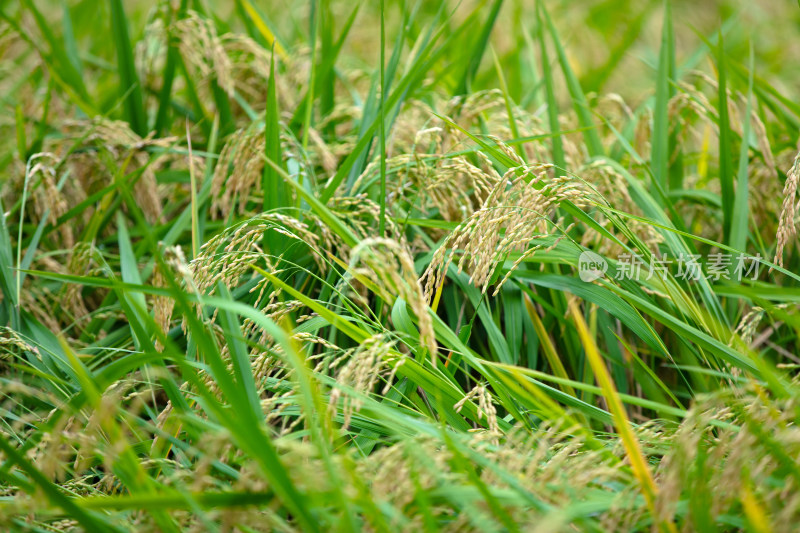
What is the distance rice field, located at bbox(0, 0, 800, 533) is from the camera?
84cm

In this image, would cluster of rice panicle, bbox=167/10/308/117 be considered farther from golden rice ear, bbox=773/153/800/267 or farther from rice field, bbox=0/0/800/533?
golden rice ear, bbox=773/153/800/267

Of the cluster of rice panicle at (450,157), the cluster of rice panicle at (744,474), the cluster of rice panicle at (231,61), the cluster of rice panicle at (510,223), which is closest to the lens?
the cluster of rice panicle at (744,474)

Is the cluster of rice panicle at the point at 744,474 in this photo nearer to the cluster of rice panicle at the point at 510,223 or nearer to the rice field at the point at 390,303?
the rice field at the point at 390,303

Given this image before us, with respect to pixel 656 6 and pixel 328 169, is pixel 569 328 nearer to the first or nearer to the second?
pixel 328 169

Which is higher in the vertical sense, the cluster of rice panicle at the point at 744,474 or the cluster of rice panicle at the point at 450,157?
the cluster of rice panicle at the point at 450,157

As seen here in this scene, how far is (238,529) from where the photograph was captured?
3.05 feet

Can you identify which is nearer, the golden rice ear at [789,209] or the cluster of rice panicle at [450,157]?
the golden rice ear at [789,209]

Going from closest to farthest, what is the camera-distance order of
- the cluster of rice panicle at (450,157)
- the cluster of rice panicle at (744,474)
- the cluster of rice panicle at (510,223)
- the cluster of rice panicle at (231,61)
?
the cluster of rice panicle at (744,474)
the cluster of rice panicle at (510,223)
the cluster of rice panicle at (450,157)
the cluster of rice panicle at (231,61)

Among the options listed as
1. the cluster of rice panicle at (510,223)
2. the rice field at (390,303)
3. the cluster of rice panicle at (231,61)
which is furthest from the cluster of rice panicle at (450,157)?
the cluster of rice panicle at (231,61)

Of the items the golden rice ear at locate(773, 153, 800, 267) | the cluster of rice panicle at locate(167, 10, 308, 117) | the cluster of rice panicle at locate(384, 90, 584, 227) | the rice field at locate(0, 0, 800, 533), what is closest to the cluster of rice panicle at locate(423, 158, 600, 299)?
→ the rice field at locate(0, 0, 800, 533)

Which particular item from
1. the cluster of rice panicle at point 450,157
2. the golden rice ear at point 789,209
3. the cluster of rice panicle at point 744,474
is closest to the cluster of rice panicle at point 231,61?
the cluster of rice panicle at point 450,157

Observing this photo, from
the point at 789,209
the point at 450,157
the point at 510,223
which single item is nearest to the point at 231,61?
the point at 450,157

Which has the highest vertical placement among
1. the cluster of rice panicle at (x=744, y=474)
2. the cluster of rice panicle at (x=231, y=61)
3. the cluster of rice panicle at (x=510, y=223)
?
the cluster of rice panicle at (x=231, y=61)

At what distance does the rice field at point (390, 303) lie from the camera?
2.76 feet
